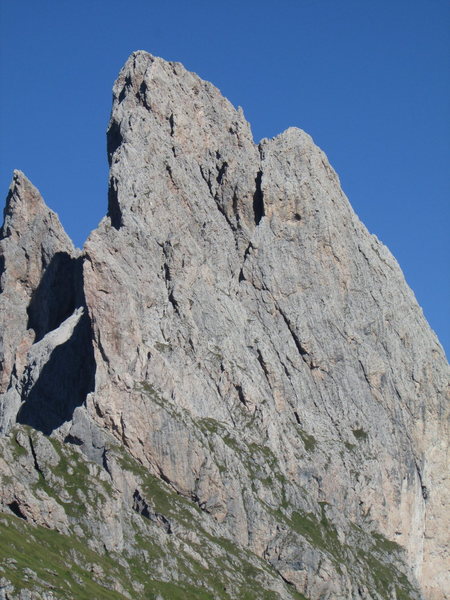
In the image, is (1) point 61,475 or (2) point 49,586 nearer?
(2) point 49,586

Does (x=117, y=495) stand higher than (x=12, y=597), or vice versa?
(x=117, y=495)

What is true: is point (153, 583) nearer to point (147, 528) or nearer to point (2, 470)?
point (147, 528)

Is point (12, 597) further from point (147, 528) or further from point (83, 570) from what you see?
point (147, 528)

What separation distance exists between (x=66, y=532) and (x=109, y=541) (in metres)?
5.99

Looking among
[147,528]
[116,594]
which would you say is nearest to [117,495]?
[147,528]

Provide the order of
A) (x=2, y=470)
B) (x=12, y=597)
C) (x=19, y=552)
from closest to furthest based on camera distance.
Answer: (x=12, y=597), (x=19, y=552), (x=2, y=470)

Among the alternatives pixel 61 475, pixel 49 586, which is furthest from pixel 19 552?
pixel 61 475

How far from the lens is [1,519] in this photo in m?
184

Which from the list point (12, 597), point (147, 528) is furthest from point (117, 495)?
point (12, 597)

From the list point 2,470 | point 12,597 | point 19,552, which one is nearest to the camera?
point 12,597

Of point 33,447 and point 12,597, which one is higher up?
point 33,447

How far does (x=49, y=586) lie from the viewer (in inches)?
6816

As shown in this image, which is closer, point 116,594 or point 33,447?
point 116,594

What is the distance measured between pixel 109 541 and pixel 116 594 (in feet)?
41.5
